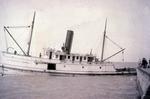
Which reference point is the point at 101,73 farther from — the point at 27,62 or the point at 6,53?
the point at 6,53

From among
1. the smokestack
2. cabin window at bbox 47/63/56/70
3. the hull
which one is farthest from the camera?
the smokestack

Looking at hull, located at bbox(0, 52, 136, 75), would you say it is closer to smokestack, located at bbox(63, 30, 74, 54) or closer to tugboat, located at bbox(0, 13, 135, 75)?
tugboat, located at bbox(0, 13, 135, 75)

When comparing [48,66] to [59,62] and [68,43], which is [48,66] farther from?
[68,43]

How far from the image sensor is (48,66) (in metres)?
17.4

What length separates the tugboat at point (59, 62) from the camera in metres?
16.0

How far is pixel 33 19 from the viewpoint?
51.7 ft

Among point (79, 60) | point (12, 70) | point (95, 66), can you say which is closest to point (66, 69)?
point (79, 60)

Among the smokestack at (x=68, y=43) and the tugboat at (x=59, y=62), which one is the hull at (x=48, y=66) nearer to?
the tugboat at (x=59, y=62)

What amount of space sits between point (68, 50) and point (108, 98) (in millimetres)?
8924

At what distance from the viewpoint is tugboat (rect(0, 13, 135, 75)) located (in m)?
16.0

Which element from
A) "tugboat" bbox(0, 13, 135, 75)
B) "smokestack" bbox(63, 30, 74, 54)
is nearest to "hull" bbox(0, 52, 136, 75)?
"tugboat" bbox(0, 13, 135, 75)

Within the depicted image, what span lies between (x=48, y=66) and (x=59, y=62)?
0.83m

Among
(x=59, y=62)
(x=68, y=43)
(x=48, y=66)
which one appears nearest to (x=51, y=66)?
(x=48, y=66)

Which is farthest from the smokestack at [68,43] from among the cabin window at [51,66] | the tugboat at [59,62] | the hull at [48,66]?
the cabin window at [51,66]
